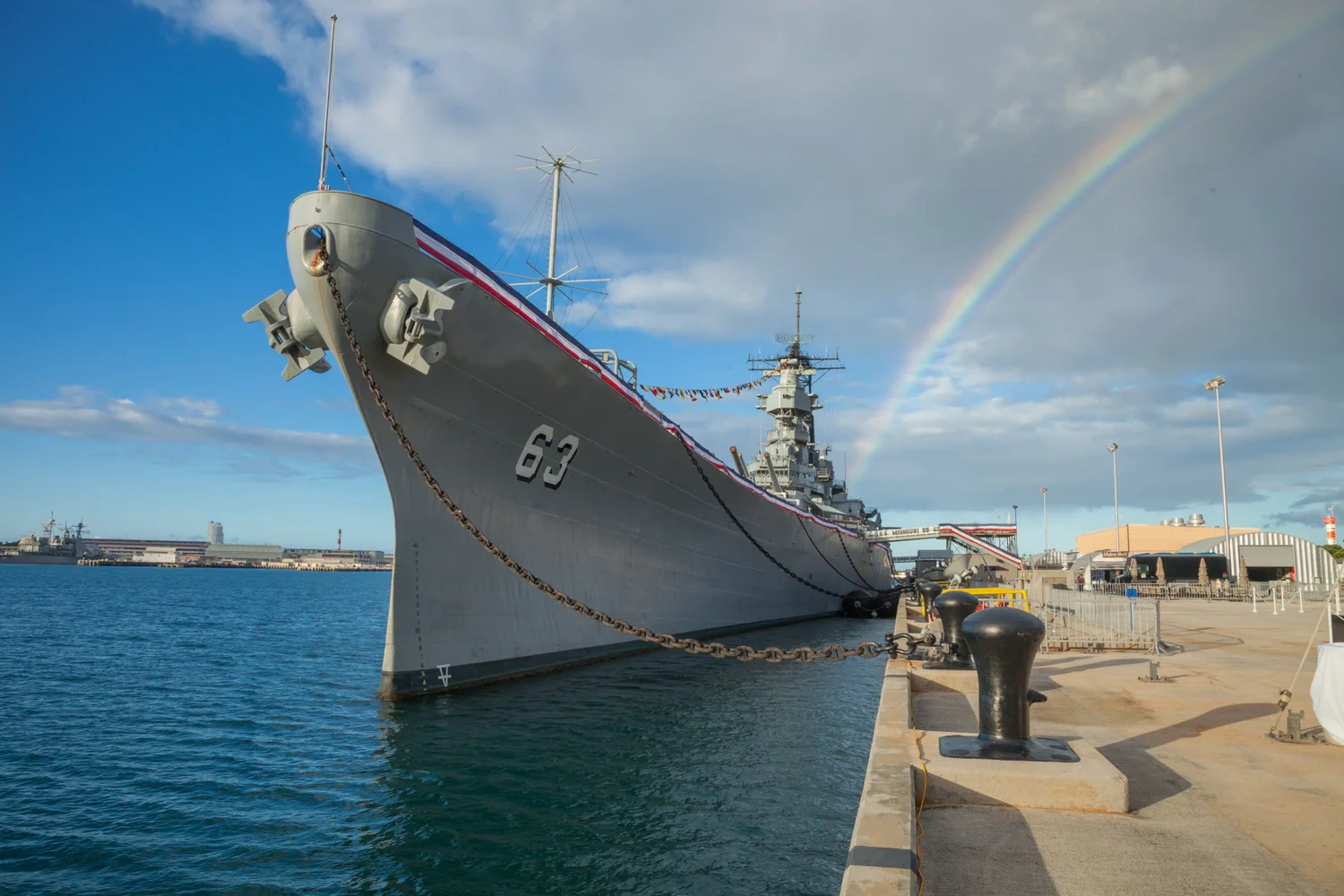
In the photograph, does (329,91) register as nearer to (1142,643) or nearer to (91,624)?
(1142,643)

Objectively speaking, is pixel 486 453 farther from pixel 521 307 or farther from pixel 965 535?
pixel 965 535

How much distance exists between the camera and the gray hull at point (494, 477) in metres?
8.96

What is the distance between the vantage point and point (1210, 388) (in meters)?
27.7

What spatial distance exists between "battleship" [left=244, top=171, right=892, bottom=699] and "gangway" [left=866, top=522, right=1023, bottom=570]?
67.4ft

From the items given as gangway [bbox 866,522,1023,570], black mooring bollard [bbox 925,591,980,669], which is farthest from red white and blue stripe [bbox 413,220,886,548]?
gangway [bbox 866,522,1023,570]

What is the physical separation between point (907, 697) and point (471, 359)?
678 cm

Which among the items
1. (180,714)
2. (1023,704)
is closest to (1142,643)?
(1023,704)

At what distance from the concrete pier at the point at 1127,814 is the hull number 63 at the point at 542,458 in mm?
6632

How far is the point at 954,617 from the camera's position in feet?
21.3

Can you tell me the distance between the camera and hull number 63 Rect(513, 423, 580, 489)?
36.7 feet

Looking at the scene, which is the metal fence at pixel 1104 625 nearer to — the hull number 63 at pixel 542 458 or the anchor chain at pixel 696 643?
the anchor chain at pixel 696 643

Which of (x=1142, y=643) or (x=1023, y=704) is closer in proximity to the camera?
(x=1023, y=704)

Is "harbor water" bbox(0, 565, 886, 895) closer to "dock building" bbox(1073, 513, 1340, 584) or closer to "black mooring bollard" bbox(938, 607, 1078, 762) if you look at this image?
"black mooring bollard" bbox(938, 607, 1078, 762)

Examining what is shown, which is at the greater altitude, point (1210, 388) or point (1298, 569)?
point (1210, 388)
